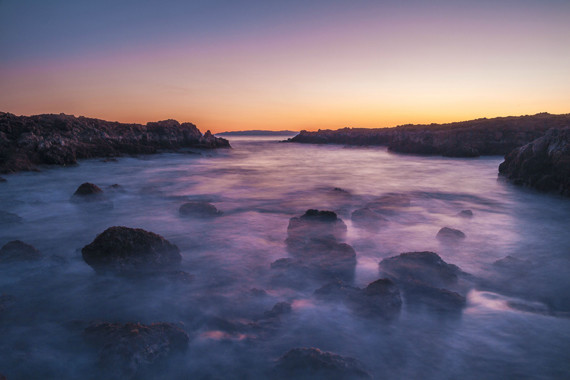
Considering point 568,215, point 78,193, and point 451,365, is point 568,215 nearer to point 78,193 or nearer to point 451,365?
point 451,365

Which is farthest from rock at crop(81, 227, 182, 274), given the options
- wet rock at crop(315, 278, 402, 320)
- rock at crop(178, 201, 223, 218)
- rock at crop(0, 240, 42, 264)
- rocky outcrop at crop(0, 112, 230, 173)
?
rocky outcrop at crop(0, 112, 230, 173)

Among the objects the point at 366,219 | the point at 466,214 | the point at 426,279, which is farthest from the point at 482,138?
the point at 426,279

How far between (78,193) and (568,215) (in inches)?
492

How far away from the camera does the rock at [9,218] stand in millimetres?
6150

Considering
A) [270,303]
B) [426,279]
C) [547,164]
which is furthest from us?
[547,164]

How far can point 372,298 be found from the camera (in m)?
3.10

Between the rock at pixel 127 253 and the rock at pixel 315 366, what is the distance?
2305mm

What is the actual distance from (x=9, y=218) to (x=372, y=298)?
770cm

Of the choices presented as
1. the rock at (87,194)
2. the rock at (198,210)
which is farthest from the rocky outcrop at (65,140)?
the rock at (198,210)

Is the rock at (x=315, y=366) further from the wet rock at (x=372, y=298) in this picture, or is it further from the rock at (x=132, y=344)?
the rock at (x=132, y=344)

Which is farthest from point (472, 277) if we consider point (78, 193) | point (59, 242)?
point (78, 193)

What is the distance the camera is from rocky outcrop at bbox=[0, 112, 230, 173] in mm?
13041

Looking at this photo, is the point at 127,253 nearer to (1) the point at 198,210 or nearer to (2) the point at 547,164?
(1) the point at 198,210

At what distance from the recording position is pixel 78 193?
824cm
